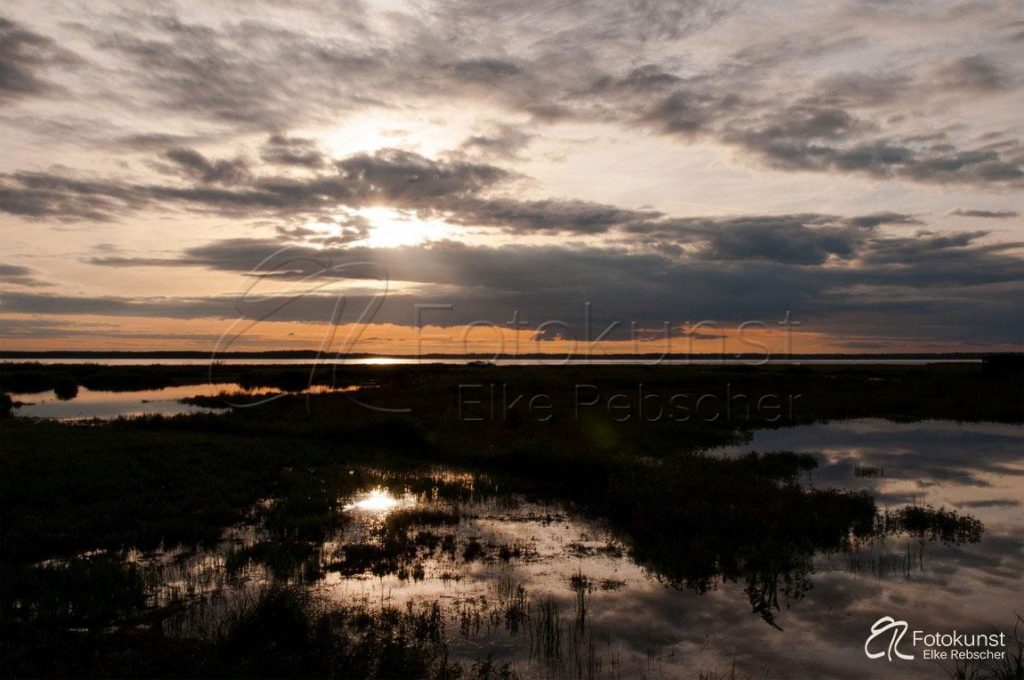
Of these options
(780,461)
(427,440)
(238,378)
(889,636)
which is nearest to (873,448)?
(780,461)

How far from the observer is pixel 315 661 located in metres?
8.55

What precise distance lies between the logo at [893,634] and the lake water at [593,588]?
0.14 metres

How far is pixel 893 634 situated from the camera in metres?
10.2

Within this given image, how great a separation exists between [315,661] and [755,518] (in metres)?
10.4

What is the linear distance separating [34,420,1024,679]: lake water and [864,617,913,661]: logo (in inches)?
5.4

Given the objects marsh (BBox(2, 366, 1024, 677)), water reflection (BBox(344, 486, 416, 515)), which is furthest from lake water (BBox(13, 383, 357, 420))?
water reflection (BBox(344, 486, 416, 515))

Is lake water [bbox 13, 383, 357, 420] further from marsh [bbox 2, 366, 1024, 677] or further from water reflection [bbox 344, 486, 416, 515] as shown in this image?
water reflection [bbox 344, 486, 416, 515]

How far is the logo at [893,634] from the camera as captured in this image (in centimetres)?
959

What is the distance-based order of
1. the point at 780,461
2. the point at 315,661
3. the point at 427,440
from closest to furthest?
the point at 315,661 → the point at 780,461 → the point at 427,440

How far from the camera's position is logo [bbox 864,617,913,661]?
9586mm

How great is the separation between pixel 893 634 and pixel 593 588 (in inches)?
185

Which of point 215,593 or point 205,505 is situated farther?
point 205,505

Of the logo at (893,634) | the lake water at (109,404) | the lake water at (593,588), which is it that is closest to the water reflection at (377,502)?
the lake water at (593,588)

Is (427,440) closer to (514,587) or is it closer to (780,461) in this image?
(780,461)
